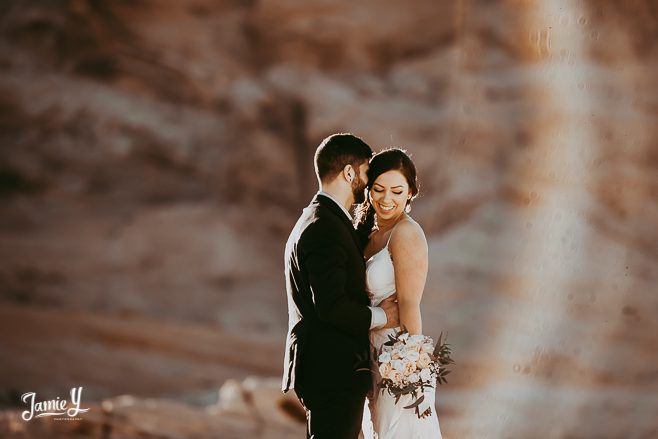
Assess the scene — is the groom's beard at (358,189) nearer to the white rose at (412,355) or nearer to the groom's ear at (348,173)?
the groom's ear at (348,173)

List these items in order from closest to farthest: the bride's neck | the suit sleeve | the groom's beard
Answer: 1. the suit sleeve
2. the groom's beard
3. the bride's neck

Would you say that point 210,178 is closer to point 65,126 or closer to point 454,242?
point 65,126

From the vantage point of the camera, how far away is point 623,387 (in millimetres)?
6430

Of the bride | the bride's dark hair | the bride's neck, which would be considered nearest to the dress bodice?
the bride

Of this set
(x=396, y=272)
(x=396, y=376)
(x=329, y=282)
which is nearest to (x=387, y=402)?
(x=396, y=376)

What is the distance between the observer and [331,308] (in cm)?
273

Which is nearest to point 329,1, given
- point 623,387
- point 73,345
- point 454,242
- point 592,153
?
point 454,242

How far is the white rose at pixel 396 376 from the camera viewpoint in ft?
9.32

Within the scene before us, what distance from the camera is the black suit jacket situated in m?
2.74

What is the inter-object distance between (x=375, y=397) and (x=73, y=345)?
5760mm

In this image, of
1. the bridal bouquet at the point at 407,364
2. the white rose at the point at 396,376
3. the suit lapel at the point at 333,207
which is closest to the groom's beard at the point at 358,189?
the suit lapel at the point at 333,207

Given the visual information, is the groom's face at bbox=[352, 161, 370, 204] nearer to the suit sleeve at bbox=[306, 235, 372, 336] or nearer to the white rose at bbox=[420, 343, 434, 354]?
the suit sleeve at bbox=[306, 235, 372, 336]

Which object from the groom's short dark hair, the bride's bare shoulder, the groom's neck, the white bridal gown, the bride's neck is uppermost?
the groom's short dark hair

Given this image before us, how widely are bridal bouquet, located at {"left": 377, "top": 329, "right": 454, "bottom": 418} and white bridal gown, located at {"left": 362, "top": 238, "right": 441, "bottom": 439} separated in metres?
0.08
